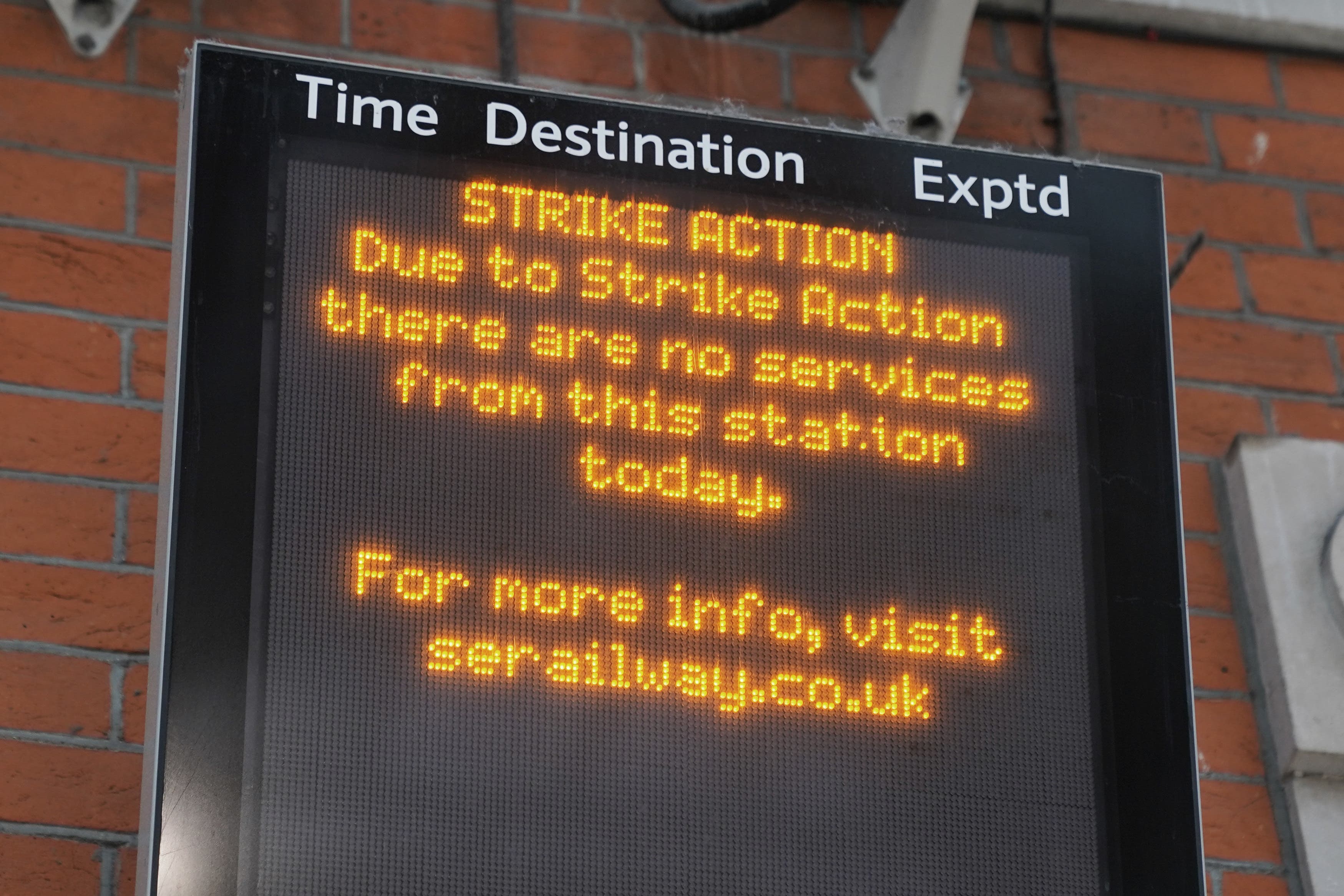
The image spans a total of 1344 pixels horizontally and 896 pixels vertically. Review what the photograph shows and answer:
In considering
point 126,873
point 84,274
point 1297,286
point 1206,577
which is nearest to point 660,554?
point 126,873

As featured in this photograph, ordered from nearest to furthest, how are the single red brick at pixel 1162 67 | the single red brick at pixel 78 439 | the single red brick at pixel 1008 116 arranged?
the single red brick at pixel 78 439
the single red brick at pixel 1008 116
the single red brick at pixel 1162 67

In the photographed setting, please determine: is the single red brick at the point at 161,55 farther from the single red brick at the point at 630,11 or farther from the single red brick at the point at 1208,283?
the single red brick at the point at 1208,283

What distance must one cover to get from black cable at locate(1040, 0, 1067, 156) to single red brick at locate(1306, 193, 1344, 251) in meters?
0.39

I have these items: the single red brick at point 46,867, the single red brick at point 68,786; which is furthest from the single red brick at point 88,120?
the single red brick at point 46,867

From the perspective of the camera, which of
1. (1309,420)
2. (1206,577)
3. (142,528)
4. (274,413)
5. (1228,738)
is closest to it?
(274,413)

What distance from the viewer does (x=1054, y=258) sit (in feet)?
8.09

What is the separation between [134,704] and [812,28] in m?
1.42

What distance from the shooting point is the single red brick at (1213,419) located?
123 inches

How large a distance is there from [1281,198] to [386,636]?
5.92 feet

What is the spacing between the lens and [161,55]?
9.86 ft

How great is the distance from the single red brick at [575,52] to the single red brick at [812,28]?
20 cm

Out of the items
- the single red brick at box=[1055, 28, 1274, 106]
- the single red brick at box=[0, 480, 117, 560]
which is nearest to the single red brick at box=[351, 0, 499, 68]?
the single red brick at box=[0, 480, 117, 560]

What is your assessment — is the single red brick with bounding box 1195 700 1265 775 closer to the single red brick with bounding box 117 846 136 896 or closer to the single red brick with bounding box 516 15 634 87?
the single red brick with bounding box 516 15 634 87

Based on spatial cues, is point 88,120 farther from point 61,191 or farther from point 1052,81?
point 1052,81
